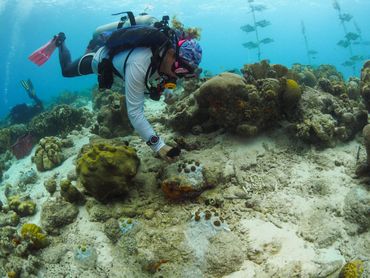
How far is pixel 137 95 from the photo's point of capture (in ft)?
13.7

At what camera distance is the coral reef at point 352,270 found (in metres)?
3.06

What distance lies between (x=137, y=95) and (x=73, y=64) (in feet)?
9.55

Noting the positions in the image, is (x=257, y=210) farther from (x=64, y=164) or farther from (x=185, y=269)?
(x=64, y=164)

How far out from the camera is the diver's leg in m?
5.80

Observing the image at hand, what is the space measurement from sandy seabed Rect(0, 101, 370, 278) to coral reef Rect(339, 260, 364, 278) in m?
0.17

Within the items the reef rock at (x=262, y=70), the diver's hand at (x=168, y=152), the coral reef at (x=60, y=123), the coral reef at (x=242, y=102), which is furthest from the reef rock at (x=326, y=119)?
the coral reef at (x=60, y=123)

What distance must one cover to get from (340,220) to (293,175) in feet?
3.19

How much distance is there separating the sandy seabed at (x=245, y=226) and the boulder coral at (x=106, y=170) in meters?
0.29

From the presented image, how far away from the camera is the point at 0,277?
147 inches

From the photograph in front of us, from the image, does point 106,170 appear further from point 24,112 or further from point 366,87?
point 24,112

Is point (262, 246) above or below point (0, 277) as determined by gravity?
→ below

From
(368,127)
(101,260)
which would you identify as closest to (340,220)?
(368,127)

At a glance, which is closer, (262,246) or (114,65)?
(262,246)

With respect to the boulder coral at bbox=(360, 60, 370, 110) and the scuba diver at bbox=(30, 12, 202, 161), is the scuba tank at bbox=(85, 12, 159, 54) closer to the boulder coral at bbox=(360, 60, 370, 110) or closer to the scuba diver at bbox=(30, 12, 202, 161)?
the scuba diver at bbox=(30, 12, 202, 161)
